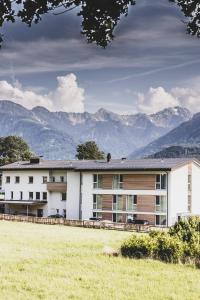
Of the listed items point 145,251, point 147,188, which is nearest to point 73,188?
point 147,188

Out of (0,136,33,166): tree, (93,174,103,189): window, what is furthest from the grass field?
(0,136,33,166): tree

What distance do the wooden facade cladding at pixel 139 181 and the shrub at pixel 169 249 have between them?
123 feet

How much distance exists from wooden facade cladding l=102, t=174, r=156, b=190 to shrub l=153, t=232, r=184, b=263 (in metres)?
37.5

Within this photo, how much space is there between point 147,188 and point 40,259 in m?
41.2

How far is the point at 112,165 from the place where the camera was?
7362 centimetres

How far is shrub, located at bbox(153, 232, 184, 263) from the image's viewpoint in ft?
97.8

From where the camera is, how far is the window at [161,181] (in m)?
67.9

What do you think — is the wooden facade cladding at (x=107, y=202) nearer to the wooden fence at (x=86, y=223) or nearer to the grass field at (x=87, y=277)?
the wooden fence at (x=86, y=223)

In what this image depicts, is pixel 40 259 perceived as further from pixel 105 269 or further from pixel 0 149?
Answer: pixel 0 149

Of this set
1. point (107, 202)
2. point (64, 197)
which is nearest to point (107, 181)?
point (107, 202)

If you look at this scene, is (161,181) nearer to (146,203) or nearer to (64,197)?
(146,203)

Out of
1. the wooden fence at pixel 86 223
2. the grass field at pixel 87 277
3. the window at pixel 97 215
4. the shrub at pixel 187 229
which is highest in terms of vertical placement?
the shrub at pixel 187 229

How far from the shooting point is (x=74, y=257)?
29.9m

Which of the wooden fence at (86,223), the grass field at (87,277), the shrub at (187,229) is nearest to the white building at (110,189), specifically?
the wooden fence at (86,223)
